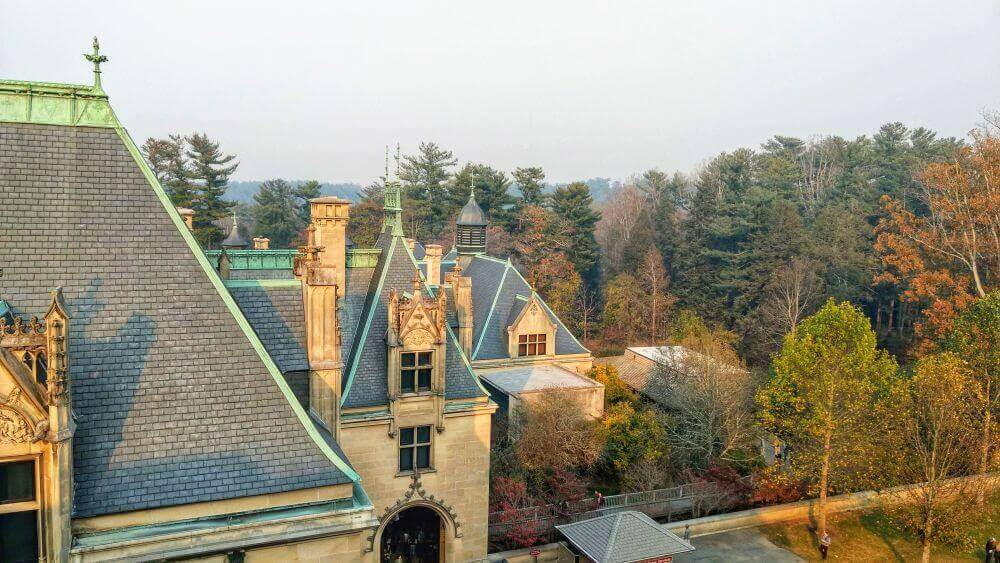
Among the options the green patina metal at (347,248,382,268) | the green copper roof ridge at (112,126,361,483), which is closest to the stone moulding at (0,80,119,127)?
the green copper roof ridge at (112,126,361,483)

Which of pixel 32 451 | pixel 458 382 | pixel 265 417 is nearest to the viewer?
pixel 32 451

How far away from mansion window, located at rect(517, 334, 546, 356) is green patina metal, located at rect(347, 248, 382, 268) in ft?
51.7

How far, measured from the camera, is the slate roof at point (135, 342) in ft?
30.3

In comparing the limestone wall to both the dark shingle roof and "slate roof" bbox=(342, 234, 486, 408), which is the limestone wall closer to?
"slate roof" bbox=(342, 234, 486, 408)

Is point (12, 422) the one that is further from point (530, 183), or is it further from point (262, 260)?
Answer: point (530, 183)

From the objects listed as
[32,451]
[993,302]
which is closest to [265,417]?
[32,451]

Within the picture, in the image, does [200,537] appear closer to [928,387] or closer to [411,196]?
[928,387]

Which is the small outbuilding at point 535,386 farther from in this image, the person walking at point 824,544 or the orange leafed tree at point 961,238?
the orange leafed tree at point 961,238

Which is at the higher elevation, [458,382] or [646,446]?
[458,382]

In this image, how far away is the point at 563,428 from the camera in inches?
1048

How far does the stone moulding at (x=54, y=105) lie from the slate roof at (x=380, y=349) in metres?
10.0

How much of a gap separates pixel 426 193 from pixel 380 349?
213 ft

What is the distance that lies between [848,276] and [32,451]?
56.2m

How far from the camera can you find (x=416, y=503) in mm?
19000
